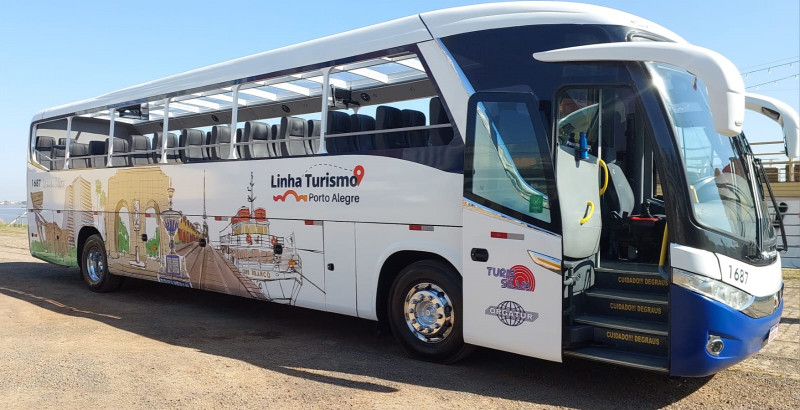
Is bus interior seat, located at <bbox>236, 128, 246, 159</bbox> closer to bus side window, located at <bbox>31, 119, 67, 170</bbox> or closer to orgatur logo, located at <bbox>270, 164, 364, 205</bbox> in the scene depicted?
orgatur logo, located at <bbox>270, 164, 364, 205</bbox>

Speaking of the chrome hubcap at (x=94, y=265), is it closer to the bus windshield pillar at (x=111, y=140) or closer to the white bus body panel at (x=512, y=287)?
the bus windshield pillar at (x=111, y=140)

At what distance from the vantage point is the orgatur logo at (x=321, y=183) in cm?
660

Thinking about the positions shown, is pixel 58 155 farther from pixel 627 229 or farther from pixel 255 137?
pixel 627 229

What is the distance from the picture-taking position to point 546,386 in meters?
5.46

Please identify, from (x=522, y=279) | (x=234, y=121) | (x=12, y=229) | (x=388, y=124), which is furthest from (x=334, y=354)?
(x=12, y=229)

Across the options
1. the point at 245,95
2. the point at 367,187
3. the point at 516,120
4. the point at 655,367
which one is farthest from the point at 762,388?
the point at 245,95

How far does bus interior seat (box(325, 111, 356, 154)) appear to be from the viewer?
677 centimetres

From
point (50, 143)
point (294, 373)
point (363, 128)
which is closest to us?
point (294, 373)

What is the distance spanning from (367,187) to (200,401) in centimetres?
258

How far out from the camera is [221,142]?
27.5 feet

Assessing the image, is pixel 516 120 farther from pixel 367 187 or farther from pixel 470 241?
pixel 367 187

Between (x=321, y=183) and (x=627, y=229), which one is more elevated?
(x=321, y=183)

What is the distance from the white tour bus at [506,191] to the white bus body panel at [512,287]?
2 cm

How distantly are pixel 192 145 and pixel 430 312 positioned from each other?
15.0 feet
